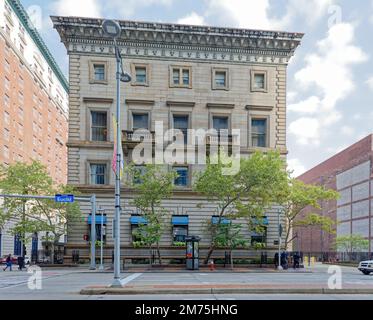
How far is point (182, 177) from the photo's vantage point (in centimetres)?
4284

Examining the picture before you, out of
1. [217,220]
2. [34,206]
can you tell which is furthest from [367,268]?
[34,206]

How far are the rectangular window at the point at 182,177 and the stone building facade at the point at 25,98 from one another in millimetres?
16089

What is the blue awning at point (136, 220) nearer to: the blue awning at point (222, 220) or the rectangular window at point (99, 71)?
the blue awning at point (222, 220)

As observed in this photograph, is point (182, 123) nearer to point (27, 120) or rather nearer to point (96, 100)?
point (96, 100)

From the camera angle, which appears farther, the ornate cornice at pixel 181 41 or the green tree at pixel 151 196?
the ornate cornice at pixel 181 41

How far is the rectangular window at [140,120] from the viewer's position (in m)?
42.6

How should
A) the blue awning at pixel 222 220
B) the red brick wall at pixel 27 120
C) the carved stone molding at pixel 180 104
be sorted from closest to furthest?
the blue awning at pixel 222 220 < the carved stone molding at pixel 180 104 < the red brick wall at pixel 27 120

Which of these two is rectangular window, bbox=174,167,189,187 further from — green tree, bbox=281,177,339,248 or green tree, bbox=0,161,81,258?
green tree, bbox=0,161,81,258

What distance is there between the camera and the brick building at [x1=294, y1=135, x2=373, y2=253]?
75.4m

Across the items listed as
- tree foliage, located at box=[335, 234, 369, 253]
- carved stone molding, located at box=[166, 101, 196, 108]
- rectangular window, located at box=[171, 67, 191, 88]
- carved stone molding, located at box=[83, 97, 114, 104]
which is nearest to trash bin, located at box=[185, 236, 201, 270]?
carved stone molding, located at box=[166, 101, 196, 108]

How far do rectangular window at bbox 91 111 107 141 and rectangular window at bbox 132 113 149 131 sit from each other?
2.76m

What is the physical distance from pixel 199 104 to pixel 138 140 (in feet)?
23.2

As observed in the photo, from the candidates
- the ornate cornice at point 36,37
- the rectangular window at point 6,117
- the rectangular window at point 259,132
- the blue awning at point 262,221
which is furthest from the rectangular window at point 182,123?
the ornate cornice at point 36,37
